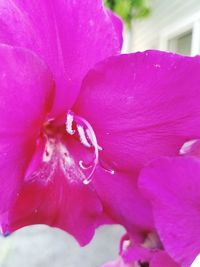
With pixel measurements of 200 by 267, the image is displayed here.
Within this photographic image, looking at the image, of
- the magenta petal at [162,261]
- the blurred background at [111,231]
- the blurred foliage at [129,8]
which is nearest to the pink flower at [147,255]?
the magenta petal at [162,261]

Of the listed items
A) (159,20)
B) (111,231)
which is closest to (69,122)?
(111,231)

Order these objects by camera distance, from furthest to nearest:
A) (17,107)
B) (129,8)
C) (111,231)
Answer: (129,8), (111,231), (17,107)

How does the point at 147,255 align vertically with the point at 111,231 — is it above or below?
above

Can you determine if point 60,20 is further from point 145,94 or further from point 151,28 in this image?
point 151,28

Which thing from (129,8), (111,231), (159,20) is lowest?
(111,231)

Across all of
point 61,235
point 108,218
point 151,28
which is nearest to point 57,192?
point 108,218

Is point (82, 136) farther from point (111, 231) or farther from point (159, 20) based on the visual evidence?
point (159, 20)

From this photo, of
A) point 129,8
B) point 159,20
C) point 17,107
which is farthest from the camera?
point 159,20
